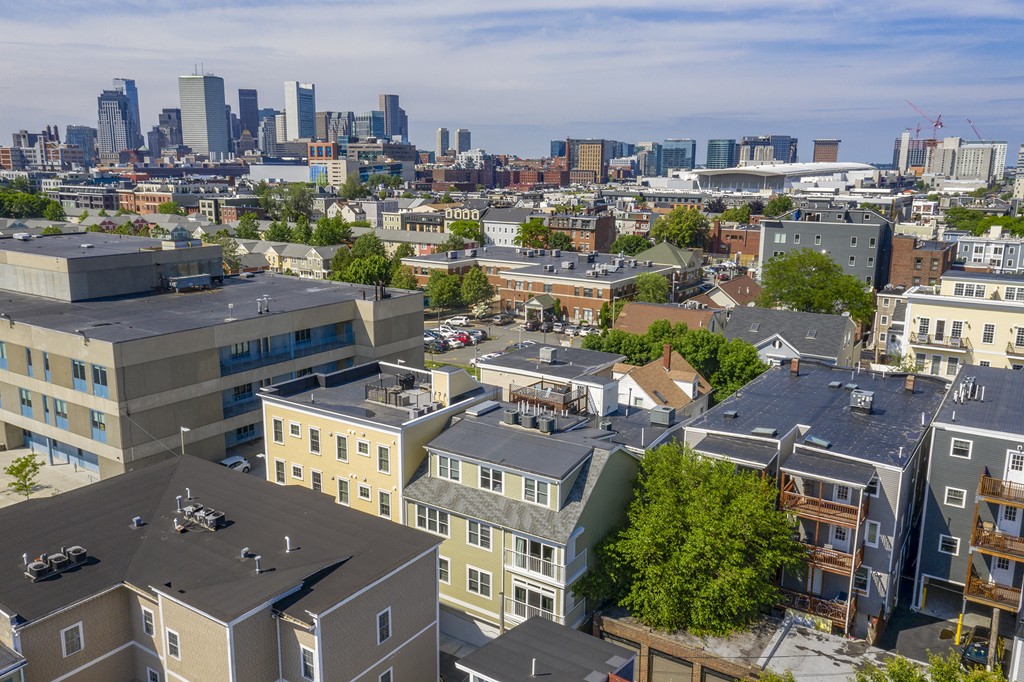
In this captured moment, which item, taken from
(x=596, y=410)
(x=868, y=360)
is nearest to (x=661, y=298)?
(x=868, y=360)

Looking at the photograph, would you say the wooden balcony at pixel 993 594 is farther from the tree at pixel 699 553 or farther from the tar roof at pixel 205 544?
the tar roof at pixel 205 544

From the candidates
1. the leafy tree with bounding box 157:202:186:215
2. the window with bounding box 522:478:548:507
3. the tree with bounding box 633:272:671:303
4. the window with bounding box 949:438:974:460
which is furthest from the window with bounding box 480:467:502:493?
the leafy tree with bounding box 157:202:186:215

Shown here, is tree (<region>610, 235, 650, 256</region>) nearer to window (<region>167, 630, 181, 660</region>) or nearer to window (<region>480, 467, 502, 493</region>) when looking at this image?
window (<region>480, 467, 502, 493</region>)

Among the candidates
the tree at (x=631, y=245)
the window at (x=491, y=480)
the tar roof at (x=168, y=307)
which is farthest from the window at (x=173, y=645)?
the tree at (x=631, y=245)

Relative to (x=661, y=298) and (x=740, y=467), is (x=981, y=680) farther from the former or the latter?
(x=661, y=298)

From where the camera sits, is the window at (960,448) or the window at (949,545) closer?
the window at (960,448)

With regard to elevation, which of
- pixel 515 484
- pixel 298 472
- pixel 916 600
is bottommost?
pixel 916 600

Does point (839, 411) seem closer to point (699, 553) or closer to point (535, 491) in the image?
point (699, 553)
